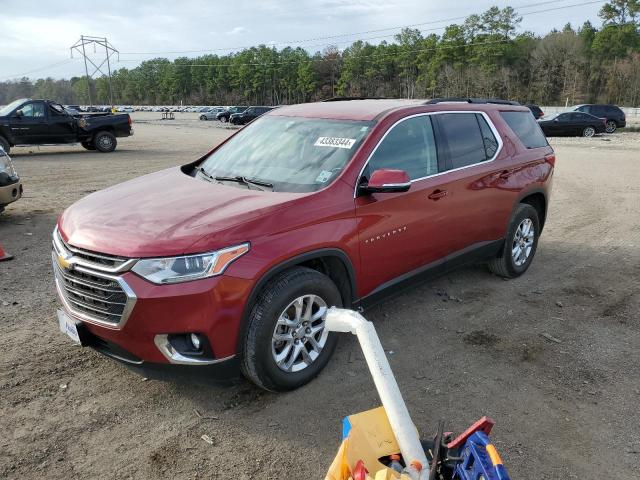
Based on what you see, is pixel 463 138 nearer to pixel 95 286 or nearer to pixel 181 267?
pixel 181 267

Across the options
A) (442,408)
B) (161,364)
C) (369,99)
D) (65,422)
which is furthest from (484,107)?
(65,422)

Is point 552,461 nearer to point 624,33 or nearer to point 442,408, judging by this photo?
point 442,408

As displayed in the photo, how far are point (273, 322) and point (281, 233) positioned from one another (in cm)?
54

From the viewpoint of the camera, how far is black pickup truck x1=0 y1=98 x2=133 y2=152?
53.6ft

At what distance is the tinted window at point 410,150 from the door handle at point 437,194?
159 millimetres

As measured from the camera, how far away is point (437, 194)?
429 centimetres

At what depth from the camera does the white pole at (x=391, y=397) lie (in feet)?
7.27

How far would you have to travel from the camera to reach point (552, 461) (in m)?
2.87

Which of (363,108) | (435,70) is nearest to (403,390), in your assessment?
(363,108)

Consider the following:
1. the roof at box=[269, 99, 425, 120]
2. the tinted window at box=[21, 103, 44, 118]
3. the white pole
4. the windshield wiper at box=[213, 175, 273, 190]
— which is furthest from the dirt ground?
the tinted window at box=[21, 103, 44, 118]

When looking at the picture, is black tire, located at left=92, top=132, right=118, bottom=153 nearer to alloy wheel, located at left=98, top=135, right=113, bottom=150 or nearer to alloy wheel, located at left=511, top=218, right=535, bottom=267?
alloy wheel, located at left=98, top=135, right=113, bottom=150

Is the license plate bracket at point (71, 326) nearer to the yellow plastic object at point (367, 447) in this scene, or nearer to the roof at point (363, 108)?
the yellow plastic object at point (367, 447)

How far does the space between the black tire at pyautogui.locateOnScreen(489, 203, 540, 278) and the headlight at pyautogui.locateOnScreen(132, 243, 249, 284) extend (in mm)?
3404

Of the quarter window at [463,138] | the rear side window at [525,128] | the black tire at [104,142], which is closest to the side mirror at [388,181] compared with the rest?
the quarter window at [463,138]
